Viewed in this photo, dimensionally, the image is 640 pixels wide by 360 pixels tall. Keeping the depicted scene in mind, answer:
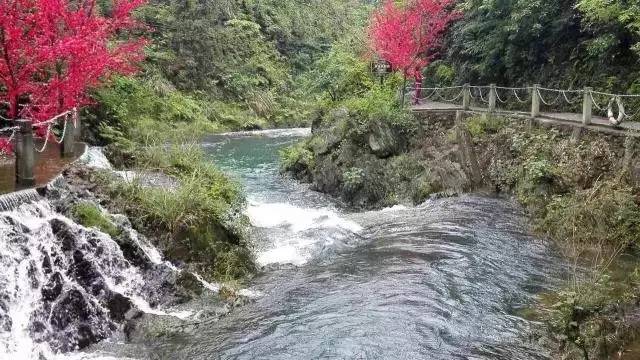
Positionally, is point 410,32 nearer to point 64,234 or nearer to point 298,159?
point 298,159

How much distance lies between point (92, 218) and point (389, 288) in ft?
15.2

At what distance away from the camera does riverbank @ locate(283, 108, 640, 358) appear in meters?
6.78

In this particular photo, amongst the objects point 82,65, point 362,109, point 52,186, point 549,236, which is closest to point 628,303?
point 549,236

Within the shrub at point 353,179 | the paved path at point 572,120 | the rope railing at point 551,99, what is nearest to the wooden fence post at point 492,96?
the rope railing at point 551,99

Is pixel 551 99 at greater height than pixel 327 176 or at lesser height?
greater

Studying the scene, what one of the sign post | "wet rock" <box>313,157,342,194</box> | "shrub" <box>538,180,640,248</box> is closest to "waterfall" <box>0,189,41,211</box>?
"shrub" <box>538,180,640,248</box>

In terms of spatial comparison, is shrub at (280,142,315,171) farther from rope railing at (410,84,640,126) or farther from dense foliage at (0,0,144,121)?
dense foliage at (0,0,144,121)

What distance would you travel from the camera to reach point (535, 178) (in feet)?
42.9

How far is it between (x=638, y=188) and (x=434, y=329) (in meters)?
6.46

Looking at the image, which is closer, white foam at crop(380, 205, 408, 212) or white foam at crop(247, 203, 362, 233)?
white foam at crop(247, 203, 362, 233)

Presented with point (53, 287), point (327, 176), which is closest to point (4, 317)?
point (53, 287)

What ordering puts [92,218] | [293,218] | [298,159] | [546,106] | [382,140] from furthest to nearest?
[298,159] < [382,140] < [546,106] < [293,218] < [92,218]

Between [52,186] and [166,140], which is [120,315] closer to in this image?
[52,186]

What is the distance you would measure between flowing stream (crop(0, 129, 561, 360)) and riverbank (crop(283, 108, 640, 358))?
621mm
